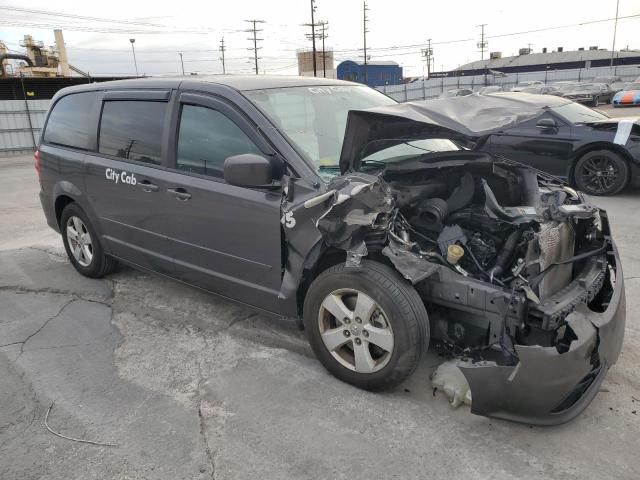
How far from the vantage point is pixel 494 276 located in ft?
8.65

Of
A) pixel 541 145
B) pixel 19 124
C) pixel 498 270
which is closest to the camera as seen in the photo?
pixel 498 270

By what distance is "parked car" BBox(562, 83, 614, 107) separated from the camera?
28.4m

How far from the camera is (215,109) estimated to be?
335 centimetres

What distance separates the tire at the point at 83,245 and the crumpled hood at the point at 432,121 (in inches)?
108

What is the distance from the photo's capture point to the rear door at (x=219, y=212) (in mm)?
3119

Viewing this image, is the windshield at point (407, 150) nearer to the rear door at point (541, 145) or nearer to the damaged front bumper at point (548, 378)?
the damaged front bumper at point (548, 378)

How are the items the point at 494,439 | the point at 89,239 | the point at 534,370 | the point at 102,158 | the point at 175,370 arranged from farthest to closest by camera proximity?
1. the point at 89,239
2. the point at 102,158
3. the point at 175,370
4. the point at 494,439
5. the point at 534,370

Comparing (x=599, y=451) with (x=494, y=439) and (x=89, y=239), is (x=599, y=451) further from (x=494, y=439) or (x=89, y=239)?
(x=89, y=239)

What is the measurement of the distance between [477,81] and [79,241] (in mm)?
45772

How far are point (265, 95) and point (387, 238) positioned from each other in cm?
137

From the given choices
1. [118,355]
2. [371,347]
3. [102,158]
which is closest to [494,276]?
[371,347]

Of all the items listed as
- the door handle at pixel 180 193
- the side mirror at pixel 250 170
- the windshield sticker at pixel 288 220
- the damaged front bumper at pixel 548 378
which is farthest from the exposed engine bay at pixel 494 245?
the door handle at pixel 180 193

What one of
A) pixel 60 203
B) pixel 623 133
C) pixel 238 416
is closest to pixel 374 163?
pixel 238 416

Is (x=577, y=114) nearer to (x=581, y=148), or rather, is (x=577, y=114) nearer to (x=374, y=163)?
(x=581, y=148)
